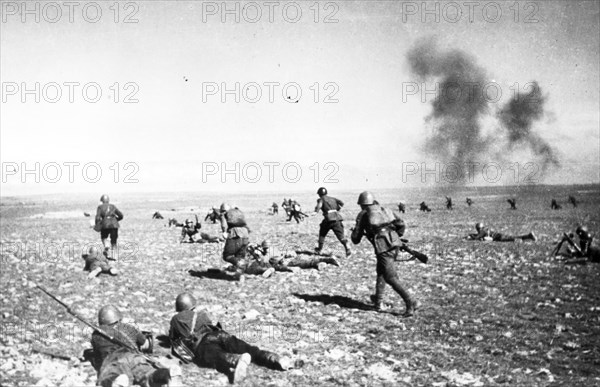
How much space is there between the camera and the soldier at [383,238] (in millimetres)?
9383

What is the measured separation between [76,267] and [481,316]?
512 inches

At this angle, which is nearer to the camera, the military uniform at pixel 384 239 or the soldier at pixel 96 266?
the military uniform at pixel 384 239

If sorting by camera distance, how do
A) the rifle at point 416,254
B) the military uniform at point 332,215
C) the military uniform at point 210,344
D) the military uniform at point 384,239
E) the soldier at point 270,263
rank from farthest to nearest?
the military uniform at point 332,215 → the soldier at point 270,263 → the rifle at point 416,254 → the military uniform at point 384,239 → the military uniform at point 210,344

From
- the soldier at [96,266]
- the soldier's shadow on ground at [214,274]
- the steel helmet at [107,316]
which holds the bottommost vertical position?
the soldier's shadow on ground at [214,274]

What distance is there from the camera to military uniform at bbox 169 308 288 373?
6.68 m

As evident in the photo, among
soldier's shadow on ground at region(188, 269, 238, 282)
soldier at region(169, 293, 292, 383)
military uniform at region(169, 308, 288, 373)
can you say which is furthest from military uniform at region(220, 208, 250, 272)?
military uniform at region(169, 308, 288, 373)

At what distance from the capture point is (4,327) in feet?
29.4

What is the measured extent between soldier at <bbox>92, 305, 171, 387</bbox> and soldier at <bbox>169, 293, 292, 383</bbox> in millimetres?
516

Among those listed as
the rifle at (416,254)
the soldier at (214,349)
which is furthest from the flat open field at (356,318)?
the rifle at (416,254)

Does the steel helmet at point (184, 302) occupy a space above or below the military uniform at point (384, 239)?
below

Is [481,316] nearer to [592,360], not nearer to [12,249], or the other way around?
[592,360]

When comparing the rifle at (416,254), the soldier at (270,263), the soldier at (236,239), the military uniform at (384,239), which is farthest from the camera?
the soldier at (270,263)

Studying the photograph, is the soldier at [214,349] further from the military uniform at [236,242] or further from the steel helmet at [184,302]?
the military uniform at [236,242]

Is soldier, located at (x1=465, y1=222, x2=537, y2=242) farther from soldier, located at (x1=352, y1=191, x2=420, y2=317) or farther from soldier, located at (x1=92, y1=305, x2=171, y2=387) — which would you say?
soldier, located at (x1=92, y1=305, x2=171, y2=387)
